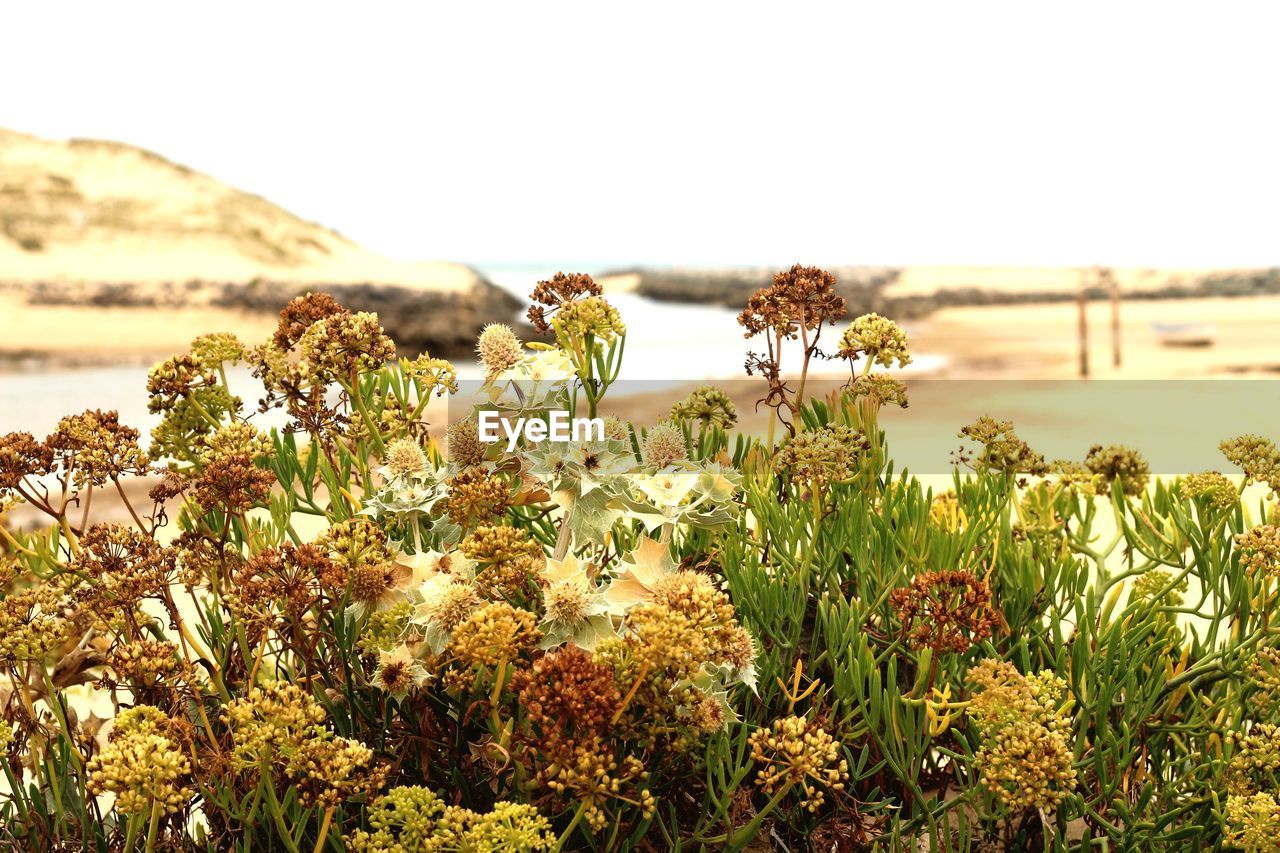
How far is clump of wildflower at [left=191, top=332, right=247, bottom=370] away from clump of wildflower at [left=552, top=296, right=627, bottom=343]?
0.95 metres

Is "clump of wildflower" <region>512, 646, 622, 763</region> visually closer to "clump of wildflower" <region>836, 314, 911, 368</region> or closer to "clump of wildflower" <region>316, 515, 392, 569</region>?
"clump of wildflower" <region>316, 515, 392, 569</region>

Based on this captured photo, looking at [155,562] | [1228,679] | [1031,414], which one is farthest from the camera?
[1031,414]

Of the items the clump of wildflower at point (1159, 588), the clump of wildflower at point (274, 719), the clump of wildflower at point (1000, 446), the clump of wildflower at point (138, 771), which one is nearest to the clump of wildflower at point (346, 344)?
the clump of wildflower at point (274, 719)

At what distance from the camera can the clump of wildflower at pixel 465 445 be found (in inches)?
119

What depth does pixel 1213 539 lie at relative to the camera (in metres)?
3.30

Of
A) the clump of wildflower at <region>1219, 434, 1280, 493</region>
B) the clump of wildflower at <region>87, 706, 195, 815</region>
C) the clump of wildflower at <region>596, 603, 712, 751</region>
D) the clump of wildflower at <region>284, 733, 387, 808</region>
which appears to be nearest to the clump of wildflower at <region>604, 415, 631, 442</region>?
the clump of wildflower at <region>596, 603, 712, 751</region>

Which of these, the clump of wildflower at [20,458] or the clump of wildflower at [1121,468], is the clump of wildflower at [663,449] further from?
the clump of wildflower at [1121,468]

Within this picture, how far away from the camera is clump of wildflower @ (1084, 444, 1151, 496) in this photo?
3787mm

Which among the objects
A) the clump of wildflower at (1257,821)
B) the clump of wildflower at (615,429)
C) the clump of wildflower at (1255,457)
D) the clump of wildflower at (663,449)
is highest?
the clump of wildflower at (615,429)

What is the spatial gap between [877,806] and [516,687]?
102 centimetres

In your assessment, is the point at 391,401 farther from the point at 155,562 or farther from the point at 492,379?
the point at 155,562

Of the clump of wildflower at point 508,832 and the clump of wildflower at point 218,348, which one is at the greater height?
the clump of wildflower at point 218,348

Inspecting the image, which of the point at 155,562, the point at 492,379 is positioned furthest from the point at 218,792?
the point at 492,379

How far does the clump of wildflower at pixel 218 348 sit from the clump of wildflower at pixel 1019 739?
2.13m
